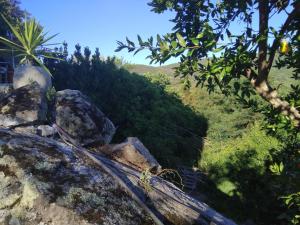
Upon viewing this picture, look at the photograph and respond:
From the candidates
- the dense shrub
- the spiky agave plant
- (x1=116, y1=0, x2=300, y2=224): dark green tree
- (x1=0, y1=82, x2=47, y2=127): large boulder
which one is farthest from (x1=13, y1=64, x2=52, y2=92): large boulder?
(x1=116, y1=0, x2=300, y2=224): dark green tree

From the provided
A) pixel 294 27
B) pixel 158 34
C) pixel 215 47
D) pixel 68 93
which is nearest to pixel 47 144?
pixel 158 34

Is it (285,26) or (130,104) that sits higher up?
(285,26)

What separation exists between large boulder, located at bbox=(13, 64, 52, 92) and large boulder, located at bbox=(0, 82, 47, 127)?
2.15 metres

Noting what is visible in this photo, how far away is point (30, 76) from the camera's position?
38.3 feet

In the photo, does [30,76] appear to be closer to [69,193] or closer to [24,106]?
[24,106]

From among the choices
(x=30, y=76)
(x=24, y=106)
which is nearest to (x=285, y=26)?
(x=24, y=106)

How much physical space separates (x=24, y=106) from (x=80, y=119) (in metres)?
1.66

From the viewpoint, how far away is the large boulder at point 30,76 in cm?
1169

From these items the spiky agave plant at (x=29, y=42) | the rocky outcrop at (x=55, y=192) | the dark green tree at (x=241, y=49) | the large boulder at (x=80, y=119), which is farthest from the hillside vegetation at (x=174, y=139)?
the rocky outcrop at (x=55, y=192)

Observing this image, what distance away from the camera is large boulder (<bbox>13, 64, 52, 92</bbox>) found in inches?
460

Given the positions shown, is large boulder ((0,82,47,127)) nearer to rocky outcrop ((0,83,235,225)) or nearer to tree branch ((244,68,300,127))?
rocky outcrop ((0,83,235,225))

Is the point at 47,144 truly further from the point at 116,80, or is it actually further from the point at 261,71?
the point at 116,80

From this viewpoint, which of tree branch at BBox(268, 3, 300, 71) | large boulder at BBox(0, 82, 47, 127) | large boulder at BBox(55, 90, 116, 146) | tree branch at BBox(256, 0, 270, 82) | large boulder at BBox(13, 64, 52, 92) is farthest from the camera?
large boulder at BBox(13, 64, 52, 92)

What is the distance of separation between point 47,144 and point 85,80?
14.6 m
